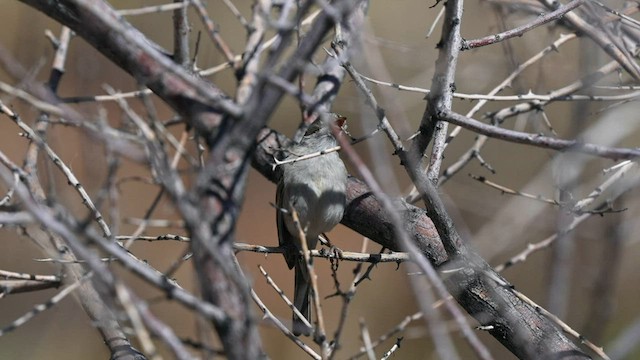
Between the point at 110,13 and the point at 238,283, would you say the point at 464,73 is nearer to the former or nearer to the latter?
the point at 110,13

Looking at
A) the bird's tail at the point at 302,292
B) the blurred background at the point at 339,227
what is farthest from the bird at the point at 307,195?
the blurred background at the point at 339,227

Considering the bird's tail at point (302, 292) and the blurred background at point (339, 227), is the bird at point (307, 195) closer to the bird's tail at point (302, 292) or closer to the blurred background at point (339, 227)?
the bird's tail at point (302, 292)

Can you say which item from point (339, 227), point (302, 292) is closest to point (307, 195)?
point (302, 292)

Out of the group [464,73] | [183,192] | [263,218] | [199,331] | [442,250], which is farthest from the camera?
[263,218]

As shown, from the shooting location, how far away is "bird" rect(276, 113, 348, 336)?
4223 mm

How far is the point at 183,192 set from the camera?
5.33 feet

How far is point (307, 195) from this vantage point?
446cm

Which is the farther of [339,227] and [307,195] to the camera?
[339,227]

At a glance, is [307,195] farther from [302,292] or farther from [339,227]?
[339,227]

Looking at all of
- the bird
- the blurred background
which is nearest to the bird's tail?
the bird

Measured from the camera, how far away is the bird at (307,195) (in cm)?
422

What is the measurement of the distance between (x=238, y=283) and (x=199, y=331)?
182mm

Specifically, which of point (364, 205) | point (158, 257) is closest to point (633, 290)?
point (364, 205)

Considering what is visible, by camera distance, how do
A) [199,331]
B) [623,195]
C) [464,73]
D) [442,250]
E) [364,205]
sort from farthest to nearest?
[464,73], [364,205], [442,250], [623,195], [199,331]
